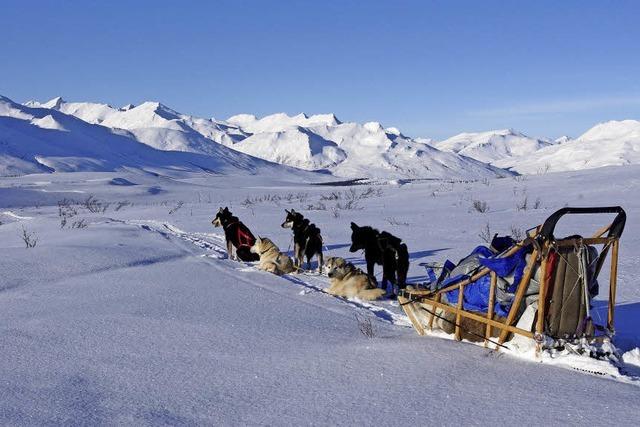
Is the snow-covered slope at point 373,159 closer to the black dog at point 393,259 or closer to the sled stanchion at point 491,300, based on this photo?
the black dog at point 393,259

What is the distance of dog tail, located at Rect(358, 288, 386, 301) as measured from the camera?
597 centimetres

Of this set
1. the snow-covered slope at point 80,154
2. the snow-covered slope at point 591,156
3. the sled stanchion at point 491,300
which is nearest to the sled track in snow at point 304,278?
the sled stanchion at point 491,300

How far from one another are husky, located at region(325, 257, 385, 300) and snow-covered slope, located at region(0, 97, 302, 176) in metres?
67.1

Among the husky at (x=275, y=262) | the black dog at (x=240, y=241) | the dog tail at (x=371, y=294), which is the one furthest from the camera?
the black dog at (x=240, y=241)

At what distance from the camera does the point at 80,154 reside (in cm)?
9006

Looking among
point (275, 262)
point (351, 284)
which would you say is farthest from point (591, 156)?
point (351, 284)

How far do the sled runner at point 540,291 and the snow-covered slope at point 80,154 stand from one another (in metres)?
69.5

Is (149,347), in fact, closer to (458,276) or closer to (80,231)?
(458,276)

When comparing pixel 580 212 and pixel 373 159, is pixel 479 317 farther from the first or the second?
pixel 373 159

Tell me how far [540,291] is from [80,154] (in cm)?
9524

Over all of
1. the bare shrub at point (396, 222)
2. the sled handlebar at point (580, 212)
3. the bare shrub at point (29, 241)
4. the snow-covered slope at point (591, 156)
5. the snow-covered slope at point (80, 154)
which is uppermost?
the snow-covered slope at point (591, 156)

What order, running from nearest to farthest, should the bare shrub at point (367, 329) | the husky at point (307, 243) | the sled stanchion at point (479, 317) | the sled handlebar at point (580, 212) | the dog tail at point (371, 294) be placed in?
1. the sled handlebar at point (580, 212)
2. the sled stanchion at point (479, 317)
3. the bare shrub at point (367, 329)
4. the dog tail at point (371, 294)
5. the husky at point (307, 243)

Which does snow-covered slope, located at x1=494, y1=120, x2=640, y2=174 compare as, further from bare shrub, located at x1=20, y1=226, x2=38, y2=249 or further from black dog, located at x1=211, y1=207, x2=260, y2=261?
bare shrub, located at x1=20, y1=226, x2=38, y2=249

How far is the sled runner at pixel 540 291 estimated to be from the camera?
11.1 feet
